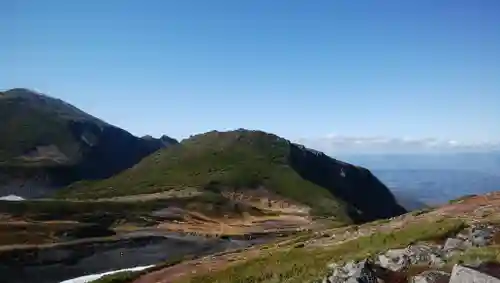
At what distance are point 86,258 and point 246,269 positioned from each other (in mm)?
89507

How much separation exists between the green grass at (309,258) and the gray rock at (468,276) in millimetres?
14170

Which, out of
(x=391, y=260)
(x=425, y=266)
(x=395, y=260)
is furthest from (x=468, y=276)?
(x=391, y=260)

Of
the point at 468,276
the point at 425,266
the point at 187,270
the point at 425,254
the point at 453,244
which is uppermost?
the point at 453,244

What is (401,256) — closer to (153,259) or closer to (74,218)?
(153,259)

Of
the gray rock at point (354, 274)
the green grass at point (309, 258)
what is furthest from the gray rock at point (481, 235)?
the gray rock at point (354, 274)

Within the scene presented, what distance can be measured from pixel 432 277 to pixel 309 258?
2488 centimetres

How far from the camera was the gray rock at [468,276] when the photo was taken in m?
24.6

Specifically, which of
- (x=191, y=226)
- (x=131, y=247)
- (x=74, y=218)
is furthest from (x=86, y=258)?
(x=191, y=226)

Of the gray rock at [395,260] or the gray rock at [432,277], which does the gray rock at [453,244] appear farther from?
the gray rock at [432,277]

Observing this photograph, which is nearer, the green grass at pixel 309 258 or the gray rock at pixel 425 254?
the gray rock at pixel 425 254

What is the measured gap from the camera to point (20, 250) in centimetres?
12694

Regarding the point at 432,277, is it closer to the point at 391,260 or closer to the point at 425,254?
the point at 391,260

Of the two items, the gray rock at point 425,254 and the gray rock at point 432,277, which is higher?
the gray rock at point 425,254

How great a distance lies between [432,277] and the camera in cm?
2781
